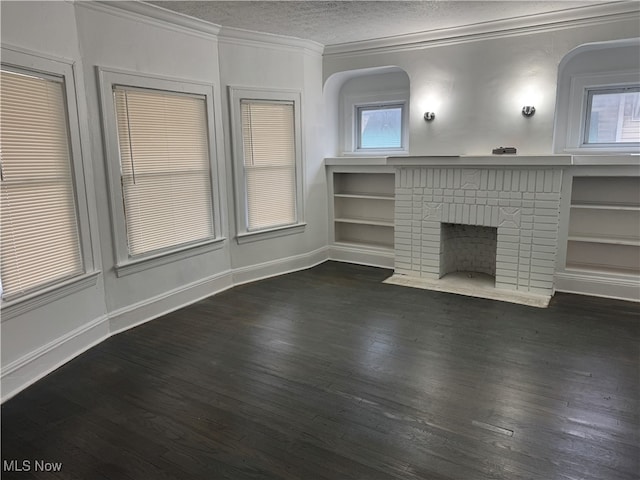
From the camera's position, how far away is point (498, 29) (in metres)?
4.52

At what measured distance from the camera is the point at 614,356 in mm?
3229

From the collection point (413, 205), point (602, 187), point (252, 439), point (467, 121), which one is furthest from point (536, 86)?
point (252, 439)

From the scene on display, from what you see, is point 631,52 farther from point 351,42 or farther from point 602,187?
point 351,42

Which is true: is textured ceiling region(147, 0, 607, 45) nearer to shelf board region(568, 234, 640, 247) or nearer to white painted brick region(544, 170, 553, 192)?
white painted brick region(544, 170, 553, 192)

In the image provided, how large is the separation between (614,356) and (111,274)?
13.1 feet

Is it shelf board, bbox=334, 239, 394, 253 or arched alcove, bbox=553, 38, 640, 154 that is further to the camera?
shelf board, bbox=334, 239, 394, 253

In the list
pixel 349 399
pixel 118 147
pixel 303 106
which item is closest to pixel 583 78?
pixel 303 106

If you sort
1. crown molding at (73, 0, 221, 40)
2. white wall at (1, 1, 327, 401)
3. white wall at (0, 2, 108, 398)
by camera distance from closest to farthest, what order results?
white wall at (0, 2, 108, 398) → white wall at (1, 1, 327, 401) → crown molding at (73, 0, 221, 40)

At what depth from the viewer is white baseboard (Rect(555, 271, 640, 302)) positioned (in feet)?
14.2

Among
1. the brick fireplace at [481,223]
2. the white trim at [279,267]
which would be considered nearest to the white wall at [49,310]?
the white trim at [279,267]

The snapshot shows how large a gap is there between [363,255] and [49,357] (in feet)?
12.5

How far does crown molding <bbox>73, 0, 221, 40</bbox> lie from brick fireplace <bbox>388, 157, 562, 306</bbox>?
7.92ft

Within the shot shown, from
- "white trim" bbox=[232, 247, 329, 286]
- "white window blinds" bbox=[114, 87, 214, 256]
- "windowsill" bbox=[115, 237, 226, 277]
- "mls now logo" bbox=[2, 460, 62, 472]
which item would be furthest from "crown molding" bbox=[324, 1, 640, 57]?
"mls now logo" bbox=[2, 460, 62, 472]

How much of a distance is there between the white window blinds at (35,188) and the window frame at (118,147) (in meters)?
0.36
